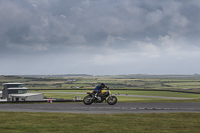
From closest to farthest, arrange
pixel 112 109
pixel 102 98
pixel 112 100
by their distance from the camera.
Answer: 1. pixel 112 109
2. pixel 102 98
3. pixel 112 100

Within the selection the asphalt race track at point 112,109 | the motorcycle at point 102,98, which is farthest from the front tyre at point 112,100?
the asphalt race track at point 112,109

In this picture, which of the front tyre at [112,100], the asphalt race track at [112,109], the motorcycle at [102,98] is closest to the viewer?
the asphalt race track at [112,109]

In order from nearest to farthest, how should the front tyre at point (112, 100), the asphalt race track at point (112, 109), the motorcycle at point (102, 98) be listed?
1. the asphalt race track at point (112, 109)
2. the motorcycle at point (102, 98)
3. the front tyre at point (112, 100)

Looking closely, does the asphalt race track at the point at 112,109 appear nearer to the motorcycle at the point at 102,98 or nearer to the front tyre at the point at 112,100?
the front tyre at the point at 112,100

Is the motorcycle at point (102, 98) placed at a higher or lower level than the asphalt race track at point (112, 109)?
higher

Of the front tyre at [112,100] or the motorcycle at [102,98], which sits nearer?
the motorcycle at [102,98]

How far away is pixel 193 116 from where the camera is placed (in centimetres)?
2080

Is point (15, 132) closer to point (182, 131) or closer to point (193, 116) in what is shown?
point (182, 131)

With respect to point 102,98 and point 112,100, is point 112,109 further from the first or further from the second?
point 112,100

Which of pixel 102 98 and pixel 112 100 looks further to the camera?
pixel 112 100

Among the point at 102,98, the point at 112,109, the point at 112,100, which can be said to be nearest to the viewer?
the point at 112,109

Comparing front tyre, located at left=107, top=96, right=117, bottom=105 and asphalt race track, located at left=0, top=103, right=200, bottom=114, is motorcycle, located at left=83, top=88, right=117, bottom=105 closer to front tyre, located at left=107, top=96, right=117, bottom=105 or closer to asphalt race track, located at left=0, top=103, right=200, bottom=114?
front tyre, located at left=107, top=96, right=117, bottom=105

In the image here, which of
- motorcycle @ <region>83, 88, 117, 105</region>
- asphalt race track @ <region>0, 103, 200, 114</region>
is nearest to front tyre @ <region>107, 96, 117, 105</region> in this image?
motorcycle @ <region>83, 88, 117, 105</region>

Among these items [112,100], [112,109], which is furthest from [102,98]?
[112,100]
